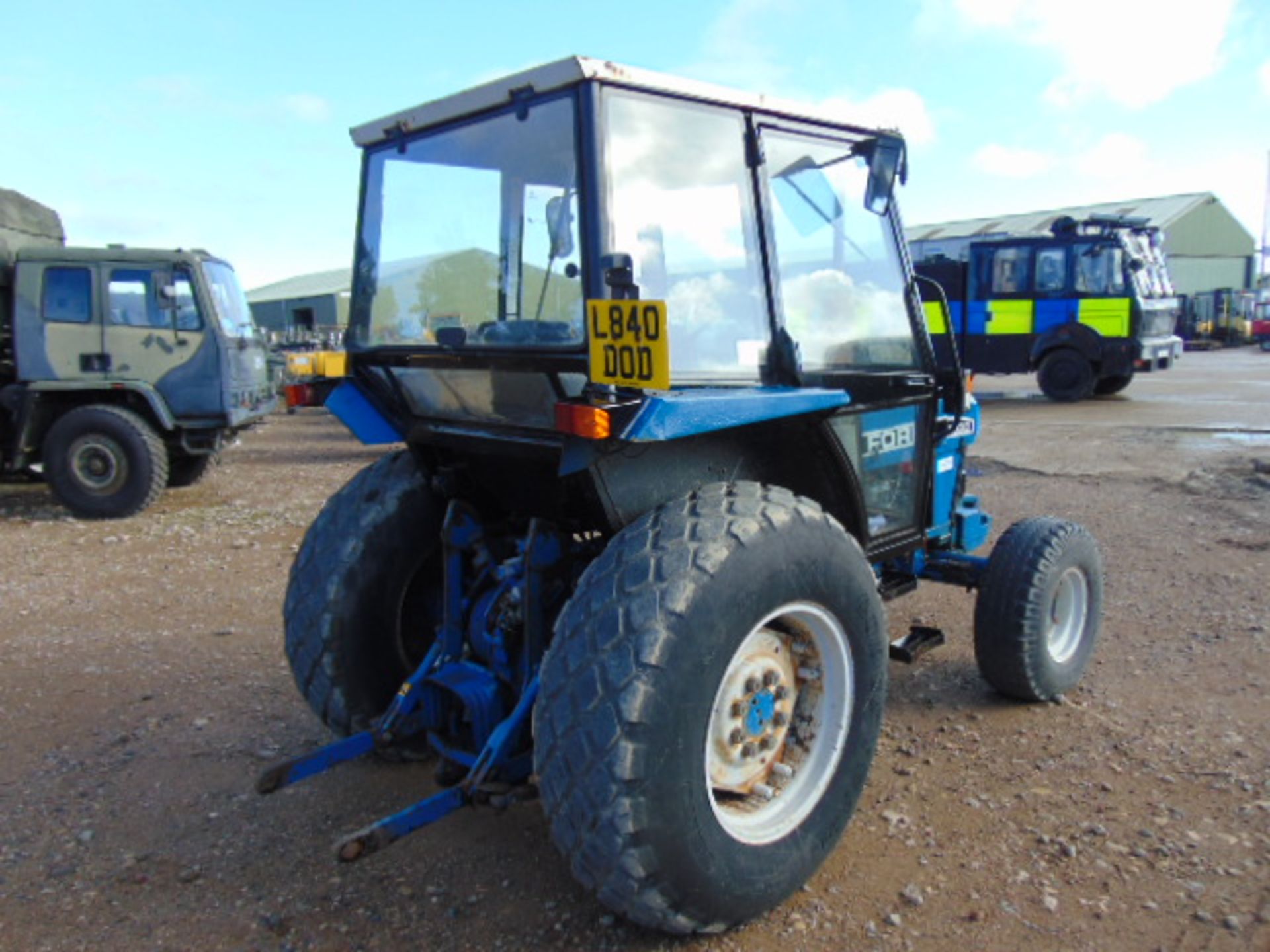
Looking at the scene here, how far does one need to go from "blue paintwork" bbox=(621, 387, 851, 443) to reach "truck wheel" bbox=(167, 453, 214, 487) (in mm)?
8518

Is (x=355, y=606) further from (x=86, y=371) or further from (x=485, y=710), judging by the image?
(x=86, y=371)

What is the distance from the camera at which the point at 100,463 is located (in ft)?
28.6

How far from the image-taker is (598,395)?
97.0 inches

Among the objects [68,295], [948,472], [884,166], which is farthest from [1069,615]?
[68,295]

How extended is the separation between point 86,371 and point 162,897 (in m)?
7.40

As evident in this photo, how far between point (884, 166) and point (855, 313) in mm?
519

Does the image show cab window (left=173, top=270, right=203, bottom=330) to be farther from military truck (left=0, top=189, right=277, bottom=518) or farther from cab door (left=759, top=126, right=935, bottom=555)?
cab door (left=759, top=126, right=935, bottom=555)

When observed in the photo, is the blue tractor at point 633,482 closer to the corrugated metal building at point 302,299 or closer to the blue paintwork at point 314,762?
the blue paintwork at point 314,762

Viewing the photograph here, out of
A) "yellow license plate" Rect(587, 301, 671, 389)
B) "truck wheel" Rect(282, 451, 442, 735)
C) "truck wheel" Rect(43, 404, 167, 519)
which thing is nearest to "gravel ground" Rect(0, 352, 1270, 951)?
"truck wheel" Rect(282, 451, 442, 735)

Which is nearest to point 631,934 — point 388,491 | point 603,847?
point 603,847

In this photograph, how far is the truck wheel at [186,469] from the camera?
394 inches

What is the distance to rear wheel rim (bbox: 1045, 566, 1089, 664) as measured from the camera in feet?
13.6

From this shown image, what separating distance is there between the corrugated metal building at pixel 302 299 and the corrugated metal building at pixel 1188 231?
2001 cm

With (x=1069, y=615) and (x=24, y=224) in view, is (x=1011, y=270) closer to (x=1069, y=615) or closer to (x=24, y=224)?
(x=1069, y=615)
